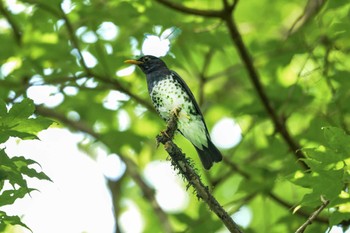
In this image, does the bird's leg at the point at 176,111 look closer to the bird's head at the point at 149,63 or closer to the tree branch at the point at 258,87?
the tree branch at the point at 258,87

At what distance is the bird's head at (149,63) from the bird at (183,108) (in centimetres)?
18

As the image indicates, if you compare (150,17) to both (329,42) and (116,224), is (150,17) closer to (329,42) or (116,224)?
(329,42)

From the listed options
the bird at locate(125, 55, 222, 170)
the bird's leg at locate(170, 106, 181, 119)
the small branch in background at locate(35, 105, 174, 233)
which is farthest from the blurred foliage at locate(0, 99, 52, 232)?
the small branch in background at locate(35, 105, 174, 233)

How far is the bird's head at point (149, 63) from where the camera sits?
7070mm

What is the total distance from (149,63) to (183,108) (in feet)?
3.23

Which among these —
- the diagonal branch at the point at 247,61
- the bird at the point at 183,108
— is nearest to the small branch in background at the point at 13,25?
the bird at the point at 183,108

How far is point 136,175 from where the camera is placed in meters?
8.75

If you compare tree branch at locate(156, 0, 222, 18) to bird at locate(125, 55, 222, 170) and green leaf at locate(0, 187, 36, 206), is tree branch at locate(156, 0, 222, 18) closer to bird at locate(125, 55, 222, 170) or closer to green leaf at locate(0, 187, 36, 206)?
bird at locate(125, 55, 222, 170)

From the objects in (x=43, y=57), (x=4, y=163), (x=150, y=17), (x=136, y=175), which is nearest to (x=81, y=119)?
(x=136, y=175)

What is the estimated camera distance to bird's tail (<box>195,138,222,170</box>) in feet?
21.4

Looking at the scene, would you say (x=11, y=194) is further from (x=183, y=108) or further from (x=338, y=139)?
(x=183, y=108)

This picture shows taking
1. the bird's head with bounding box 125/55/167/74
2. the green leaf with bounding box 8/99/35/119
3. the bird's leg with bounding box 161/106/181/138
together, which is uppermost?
the bird's head with bounding box 125/55/167/74

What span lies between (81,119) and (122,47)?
1677 mm

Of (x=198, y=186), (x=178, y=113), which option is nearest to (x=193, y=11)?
(x=178, y=113)
